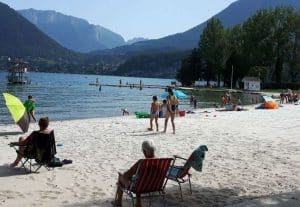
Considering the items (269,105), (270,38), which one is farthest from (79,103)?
(270,38)

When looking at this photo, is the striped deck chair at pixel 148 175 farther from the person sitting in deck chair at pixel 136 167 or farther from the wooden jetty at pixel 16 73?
the wooden jetty at pixel 16 73

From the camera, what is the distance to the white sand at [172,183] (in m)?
8.33

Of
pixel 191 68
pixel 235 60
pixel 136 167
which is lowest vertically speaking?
pixel 136 167

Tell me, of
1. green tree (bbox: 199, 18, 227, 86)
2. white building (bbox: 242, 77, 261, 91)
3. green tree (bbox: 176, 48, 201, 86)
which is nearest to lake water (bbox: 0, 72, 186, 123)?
white building (bbox: 242, 77, 261, 91)

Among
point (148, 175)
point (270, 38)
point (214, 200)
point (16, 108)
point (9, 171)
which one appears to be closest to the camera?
point (148, 175)

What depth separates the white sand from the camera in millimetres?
8328

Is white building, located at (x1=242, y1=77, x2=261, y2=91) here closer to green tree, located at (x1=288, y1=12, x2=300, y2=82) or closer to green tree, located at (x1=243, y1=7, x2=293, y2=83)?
green tree, located at (x1=243, y1=7, x2=293, y2=83)

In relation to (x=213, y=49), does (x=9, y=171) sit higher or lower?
lower

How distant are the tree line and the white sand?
82279 millimetres

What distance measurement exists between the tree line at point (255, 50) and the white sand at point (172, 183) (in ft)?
270

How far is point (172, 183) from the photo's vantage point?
9.72m

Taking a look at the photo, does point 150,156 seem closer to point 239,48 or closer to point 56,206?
point 56,206

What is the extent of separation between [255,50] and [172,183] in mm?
92432

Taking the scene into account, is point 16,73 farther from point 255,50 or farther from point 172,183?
point 172,183
